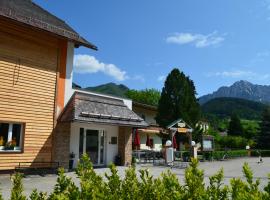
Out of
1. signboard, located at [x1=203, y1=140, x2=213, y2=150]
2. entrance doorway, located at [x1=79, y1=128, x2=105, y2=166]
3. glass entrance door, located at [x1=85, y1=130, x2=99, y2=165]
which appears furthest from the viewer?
signboard, located at [x1=203, y1=140, x2=213, y2=150]

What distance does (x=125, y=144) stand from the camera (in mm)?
19453

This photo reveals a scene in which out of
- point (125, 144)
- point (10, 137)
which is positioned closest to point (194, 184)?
point (10, 137)

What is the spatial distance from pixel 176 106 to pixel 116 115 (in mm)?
17788

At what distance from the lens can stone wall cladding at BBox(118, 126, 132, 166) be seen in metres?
19.4

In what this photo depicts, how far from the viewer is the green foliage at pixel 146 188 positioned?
3363mm

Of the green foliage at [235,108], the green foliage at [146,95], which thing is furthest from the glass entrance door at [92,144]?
the green foliage at [235,108]

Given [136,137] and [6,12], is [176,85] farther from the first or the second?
[6,12]

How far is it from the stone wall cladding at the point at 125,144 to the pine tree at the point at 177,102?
15.0 metres

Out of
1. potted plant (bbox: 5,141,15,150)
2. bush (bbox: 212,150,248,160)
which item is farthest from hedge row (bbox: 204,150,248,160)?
potted plant (bbox: 5,141,15,150)

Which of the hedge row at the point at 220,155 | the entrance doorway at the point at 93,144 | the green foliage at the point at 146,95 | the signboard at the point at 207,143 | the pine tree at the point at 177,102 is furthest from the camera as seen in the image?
the green foliage at the point at 146,95

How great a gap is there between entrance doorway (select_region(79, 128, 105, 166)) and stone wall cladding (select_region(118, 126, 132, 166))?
45.4 inches

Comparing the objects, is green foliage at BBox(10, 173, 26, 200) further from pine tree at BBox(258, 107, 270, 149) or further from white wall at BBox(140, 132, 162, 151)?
pine tree at BBox(258, 107, 270, 149)

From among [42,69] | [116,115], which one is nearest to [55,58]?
[42,69]

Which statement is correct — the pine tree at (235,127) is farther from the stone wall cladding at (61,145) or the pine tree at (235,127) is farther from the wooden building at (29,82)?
the stone wall cladding at (61,145)
